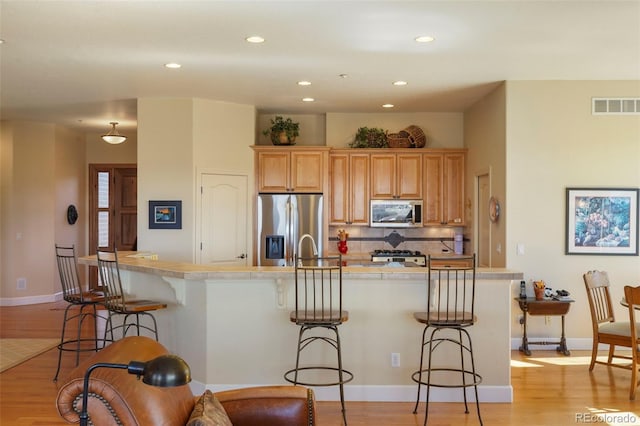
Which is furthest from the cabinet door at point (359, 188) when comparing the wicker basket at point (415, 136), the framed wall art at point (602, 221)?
the framed wall art at point (602, 221)

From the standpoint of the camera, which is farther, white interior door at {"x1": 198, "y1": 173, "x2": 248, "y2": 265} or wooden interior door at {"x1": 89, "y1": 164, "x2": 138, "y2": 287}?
wooden interior door at {"x1": 89, "y1": 164, "x2": 138, "y2": 287}

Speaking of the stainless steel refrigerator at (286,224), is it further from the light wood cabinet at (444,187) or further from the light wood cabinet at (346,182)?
the light wood cabinet at (444,187)

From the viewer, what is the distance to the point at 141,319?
502cm

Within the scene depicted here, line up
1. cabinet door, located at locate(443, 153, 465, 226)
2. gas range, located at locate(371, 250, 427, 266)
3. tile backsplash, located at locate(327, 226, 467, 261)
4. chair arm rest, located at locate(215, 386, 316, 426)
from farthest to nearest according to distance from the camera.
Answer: tile backsplash, located at locate(327, 226, 467, 261) → cabinet door, located at locate(443, 153, 465, 226) → gas range, located at locate(371, 250, 427, 266) → chair arm rest, located at locate(215, 386, 316, 426)

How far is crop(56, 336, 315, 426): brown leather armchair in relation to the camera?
71.7 inches

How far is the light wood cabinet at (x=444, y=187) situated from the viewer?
7824 millimetres

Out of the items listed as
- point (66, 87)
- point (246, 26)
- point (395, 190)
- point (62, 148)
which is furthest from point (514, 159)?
point (62, 148)

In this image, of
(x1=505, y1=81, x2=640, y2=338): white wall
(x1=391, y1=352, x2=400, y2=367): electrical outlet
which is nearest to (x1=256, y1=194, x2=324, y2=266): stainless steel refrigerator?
(x1=505, y1=81, x2=640, y2=338): white wall

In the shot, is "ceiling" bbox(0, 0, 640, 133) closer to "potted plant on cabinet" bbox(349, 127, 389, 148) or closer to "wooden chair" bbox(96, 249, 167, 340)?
"potted plant on cabinet" bbox(349, 127, 389, 148)

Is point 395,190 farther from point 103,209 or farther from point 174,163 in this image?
point 103,209

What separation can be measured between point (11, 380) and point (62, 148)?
17.8 ft

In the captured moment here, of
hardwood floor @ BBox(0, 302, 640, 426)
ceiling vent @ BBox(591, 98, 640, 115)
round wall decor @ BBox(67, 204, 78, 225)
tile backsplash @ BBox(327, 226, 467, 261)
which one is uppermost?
ceiling vent @ BBox(591, 98, 640, 115)

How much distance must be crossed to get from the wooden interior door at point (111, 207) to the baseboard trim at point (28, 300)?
3.54ft

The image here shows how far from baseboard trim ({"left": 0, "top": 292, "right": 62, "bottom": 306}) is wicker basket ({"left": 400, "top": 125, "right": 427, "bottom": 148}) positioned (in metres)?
6.21
